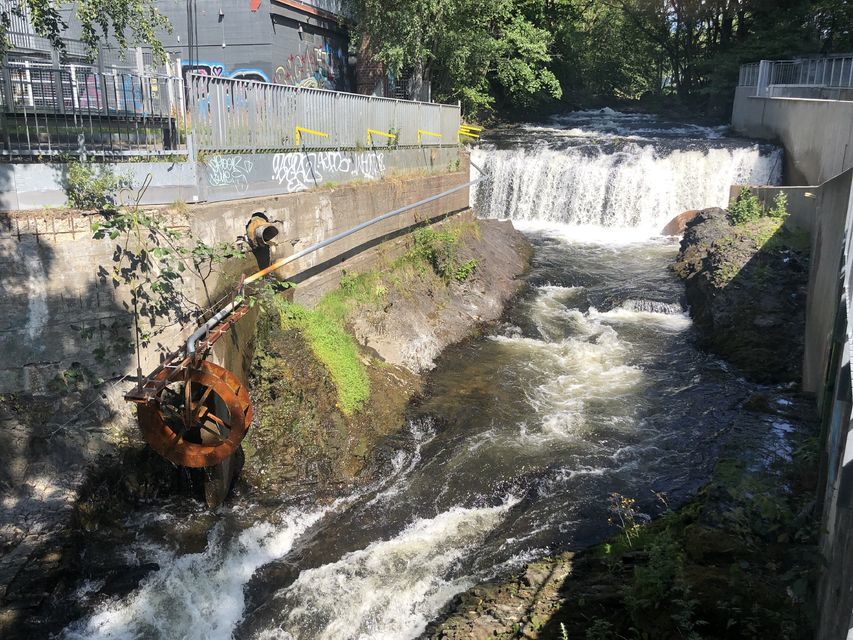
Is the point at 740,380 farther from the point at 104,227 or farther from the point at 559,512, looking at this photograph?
the point at 104,227

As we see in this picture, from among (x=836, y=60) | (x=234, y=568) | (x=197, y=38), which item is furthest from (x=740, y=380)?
(x=197, y=38)

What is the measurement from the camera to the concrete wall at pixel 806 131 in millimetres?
15297

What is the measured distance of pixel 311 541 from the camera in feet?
25.6

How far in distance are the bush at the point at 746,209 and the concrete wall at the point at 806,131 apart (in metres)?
1.55

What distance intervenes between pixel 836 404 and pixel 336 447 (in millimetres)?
5766

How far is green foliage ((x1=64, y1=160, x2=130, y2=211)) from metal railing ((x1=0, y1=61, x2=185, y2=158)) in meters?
0.25

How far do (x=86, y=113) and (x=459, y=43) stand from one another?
1716cm

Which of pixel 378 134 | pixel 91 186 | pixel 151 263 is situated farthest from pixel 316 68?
pixel 151 263

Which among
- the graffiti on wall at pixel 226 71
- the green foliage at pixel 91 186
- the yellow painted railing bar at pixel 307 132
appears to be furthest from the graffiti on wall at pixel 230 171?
the graffiti on wall at pixel 226 71

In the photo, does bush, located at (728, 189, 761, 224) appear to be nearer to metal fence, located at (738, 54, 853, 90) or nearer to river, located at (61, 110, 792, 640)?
river, located at (61, 110, 792, 640)

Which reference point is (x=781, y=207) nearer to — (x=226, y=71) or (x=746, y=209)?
(x=746, y=209)

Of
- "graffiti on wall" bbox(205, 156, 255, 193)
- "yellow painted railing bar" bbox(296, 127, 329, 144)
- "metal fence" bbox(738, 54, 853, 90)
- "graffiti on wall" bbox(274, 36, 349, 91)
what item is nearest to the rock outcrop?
"yellow painted railing bar" bbox(296, 127, 329, 144)

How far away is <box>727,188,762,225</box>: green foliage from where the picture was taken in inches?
694

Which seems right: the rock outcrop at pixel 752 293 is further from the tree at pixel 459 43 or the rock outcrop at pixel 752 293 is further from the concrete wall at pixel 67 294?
the tree at pixel 459 43
